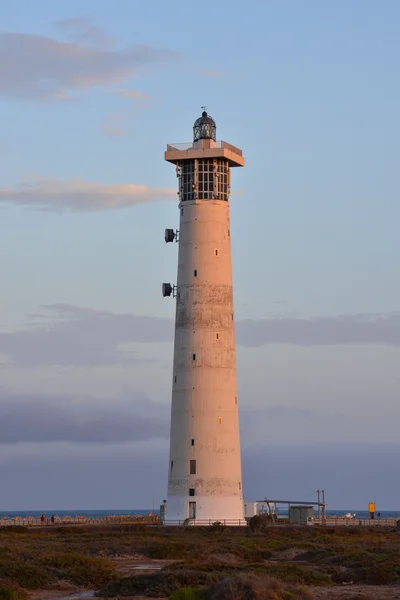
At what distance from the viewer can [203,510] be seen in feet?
223

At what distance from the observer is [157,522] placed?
2913 inches

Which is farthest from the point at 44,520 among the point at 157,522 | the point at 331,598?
the point at 331,598

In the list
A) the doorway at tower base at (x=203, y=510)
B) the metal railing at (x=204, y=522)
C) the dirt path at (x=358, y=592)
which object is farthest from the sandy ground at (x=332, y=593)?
the doorway at tower base at (x=203, y=510)

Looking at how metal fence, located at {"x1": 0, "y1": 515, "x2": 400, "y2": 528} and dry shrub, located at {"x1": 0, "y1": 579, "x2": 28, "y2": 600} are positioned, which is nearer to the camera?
dry shrub, located at {"x1": 0, "y1": 579, "x2": 28, "y2": 600}

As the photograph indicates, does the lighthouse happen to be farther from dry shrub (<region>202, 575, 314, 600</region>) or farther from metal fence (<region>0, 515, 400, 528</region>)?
dry shrub (<region>202, 575, 314, 600</region>)

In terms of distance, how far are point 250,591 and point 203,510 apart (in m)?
36.8

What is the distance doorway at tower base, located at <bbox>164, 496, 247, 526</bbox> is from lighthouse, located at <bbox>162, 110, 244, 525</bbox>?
0.06 m

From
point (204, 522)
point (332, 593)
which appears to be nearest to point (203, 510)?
point (204, 522)

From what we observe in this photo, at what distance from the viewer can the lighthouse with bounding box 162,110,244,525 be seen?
67.9 m

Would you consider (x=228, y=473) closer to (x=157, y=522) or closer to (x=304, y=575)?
(x=157, y=522)

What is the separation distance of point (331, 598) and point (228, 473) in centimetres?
3372

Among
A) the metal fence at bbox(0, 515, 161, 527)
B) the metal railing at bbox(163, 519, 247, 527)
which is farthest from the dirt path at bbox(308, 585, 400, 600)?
the metal fence at bbox(0, 515, 161, 527)

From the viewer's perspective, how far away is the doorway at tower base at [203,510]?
67875 mm

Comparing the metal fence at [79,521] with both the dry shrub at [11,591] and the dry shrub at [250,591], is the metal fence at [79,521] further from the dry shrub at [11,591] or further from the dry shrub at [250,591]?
the dry shrub at [250,591]
